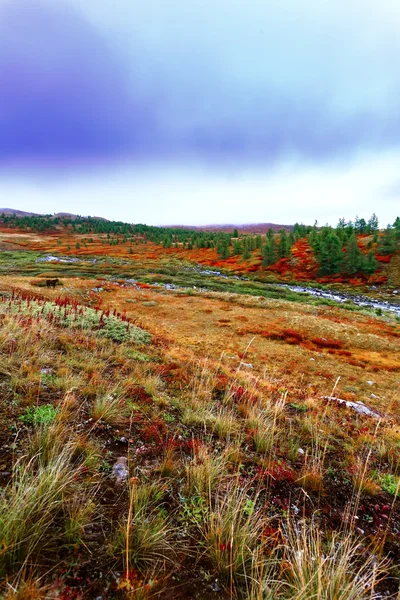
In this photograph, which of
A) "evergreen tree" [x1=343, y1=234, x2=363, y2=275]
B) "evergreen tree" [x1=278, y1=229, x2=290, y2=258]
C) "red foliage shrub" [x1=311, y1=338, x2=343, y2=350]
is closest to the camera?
"red foliage shrub" [x1=311, y1=338, x2=343, y2=350]

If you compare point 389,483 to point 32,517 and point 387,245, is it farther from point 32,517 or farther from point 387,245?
point 387,245

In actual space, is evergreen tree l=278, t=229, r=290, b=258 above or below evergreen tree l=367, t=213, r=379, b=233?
below

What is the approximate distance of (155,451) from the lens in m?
3.40

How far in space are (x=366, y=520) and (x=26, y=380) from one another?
4.94m

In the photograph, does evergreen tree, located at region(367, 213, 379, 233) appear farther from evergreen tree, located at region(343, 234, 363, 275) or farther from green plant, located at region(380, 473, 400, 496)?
green plant, located at region(380, 473, 400, 496)

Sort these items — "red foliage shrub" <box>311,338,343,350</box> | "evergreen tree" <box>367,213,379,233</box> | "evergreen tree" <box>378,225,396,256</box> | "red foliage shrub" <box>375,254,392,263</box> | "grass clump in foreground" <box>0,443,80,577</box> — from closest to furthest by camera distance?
"grass clump in foreground" <box>0,443,80,577</box>, "red foliage shrub" <box>311,338,343,350</box>, "red foliage shrub" <box>375,254,392,263</box>, "evergreen tree" <box>378,225,396,256</box>, "evergreen tree" <box>367,213,379,233</box>

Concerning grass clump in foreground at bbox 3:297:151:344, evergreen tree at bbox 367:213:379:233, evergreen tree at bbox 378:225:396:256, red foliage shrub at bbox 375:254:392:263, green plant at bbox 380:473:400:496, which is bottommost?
green plant at bbox 380:473:400:496

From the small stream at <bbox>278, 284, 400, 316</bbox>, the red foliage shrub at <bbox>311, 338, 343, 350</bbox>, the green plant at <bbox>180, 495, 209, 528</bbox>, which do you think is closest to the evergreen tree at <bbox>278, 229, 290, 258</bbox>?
the small stream at <bbox>278, 284, 400, 316</bbox>

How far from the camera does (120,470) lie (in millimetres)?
2971

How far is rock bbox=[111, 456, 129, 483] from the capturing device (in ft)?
9.36

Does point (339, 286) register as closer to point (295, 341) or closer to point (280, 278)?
point (280, 278)

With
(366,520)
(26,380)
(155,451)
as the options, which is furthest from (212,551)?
(26,380)

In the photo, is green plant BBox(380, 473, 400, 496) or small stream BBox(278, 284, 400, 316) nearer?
green plant BBox(380, 473, 400, 496)

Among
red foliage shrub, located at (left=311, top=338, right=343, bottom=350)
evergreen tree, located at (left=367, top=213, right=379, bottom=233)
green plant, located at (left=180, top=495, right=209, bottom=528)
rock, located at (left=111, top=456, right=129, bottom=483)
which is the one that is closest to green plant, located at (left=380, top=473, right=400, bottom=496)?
green plant, located at (left=180, top=495, right=209, bottom=528)
